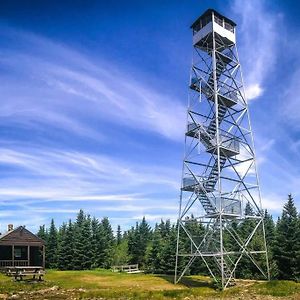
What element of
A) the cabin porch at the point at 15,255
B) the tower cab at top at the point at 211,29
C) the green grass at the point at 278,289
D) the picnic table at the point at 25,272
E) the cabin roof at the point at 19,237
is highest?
the tower cab at top at the point at 211,29

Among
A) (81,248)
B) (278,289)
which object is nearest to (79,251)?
(81,248)

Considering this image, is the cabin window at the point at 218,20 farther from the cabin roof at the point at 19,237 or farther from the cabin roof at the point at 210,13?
the cabin roof at the point at 19,237

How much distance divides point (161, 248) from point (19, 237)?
2128 centimetres

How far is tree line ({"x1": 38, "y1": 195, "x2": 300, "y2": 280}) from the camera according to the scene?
130ft

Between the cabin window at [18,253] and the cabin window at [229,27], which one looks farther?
the cabin window at [18,253]

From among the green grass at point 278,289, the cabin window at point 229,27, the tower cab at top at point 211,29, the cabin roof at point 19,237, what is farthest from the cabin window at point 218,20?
the cabin roof at point 19,237

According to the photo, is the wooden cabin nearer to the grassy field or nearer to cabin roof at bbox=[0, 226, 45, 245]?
cabin roof at bbox=[0, 226, 45, 245]

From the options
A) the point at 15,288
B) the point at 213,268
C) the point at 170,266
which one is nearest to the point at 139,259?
the point at 170,266

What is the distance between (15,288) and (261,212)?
67.4ft

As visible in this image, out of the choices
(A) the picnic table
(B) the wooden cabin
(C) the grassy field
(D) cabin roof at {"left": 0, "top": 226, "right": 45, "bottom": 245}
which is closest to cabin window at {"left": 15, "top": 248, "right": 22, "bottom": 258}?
(B) the wooden cabin

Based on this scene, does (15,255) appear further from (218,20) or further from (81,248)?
(218,20)

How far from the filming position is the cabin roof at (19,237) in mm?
47375

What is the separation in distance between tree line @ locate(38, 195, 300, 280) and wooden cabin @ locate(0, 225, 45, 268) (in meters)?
12.5

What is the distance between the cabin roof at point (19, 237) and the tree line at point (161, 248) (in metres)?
14.3
